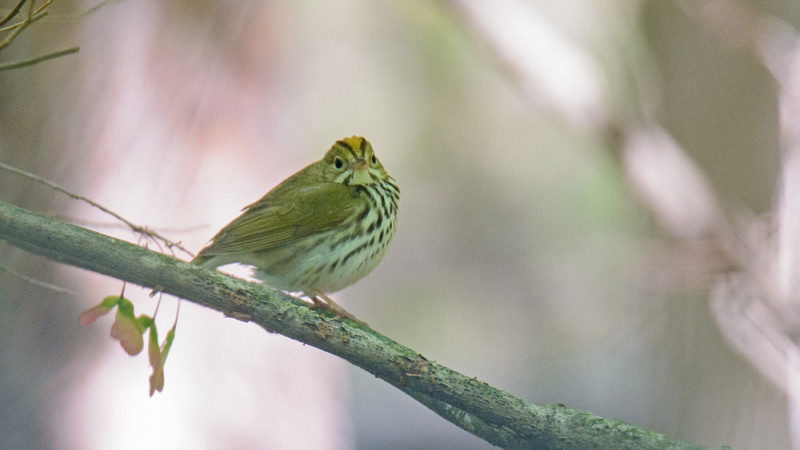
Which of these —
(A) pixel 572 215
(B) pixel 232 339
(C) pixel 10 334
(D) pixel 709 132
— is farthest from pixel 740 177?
(C) pixel 10 334

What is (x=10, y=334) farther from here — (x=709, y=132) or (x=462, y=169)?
(x=462, y=169)

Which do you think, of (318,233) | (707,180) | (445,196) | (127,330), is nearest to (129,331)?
(127,330)

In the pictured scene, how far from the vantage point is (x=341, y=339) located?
1.67m

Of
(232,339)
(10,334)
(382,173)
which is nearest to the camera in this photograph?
(10,334)

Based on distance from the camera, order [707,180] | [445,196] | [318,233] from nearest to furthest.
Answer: [318,233] < [707,180] < [445,196]

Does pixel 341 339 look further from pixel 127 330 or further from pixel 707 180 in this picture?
pixel 707 180

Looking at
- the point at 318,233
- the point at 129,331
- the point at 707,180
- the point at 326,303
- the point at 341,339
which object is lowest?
the point at 129,331

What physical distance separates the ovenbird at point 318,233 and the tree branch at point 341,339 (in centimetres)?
87

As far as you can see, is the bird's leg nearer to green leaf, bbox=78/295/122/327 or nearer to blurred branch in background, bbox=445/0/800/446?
green leaf, bbox=78/295/122/327

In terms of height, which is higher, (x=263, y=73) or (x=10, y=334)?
(x=263, y=73)

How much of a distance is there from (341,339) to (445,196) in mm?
5305

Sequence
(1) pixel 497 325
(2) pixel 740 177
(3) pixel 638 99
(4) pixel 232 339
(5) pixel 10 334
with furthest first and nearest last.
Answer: (1) pixel 497 325 < (3) pixel 638 99 < (2) pixel 740 177 < (4) pixel 232 339 < (5) pixel 10 334

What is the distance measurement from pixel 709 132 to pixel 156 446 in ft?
12.3

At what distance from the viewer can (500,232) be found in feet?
23.6
